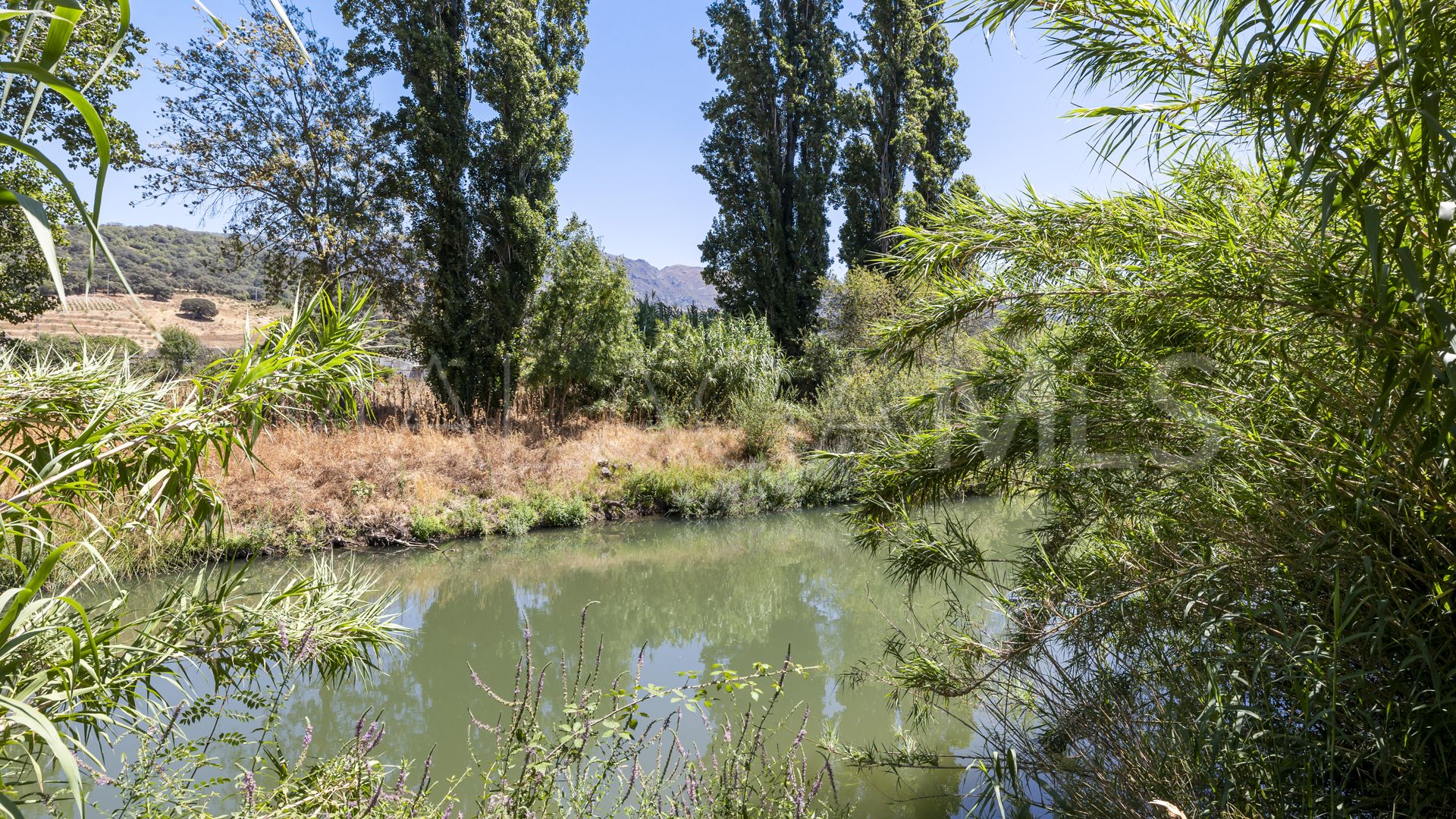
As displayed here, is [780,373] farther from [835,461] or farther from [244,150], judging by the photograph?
[835,461]

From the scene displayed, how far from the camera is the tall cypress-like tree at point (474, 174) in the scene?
1305 cm

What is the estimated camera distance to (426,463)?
10.8 m

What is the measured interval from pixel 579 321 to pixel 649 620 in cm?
805

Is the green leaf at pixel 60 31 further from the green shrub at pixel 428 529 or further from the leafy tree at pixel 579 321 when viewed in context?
the leafy tree at pixel 579 321

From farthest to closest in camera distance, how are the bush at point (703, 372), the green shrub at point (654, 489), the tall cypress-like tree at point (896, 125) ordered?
the tall cypress-like tree at point (896, 125) → the bush at point (703, 372) → the green shrub at point (654, 489)

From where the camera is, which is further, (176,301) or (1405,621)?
(176,301)

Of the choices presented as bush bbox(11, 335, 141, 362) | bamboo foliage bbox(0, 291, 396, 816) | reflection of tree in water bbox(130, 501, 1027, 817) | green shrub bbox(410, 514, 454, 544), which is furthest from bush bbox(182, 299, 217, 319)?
bamboo foliage bbox(0, 291, 396, 816)

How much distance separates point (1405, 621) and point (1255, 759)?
1.57 feet

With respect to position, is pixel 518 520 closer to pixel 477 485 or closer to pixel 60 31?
pixel 477 485

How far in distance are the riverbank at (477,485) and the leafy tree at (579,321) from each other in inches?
46.8

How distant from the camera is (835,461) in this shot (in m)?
4.12

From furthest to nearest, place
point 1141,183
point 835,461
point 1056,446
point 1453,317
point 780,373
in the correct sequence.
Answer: point 780,373, point 835,461, point 1056,446, point 1141,183, point 1453,317

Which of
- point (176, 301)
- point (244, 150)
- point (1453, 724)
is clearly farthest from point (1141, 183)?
point (176, 301)

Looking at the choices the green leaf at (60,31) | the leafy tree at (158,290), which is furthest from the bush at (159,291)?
the green leaf at (60,31)
